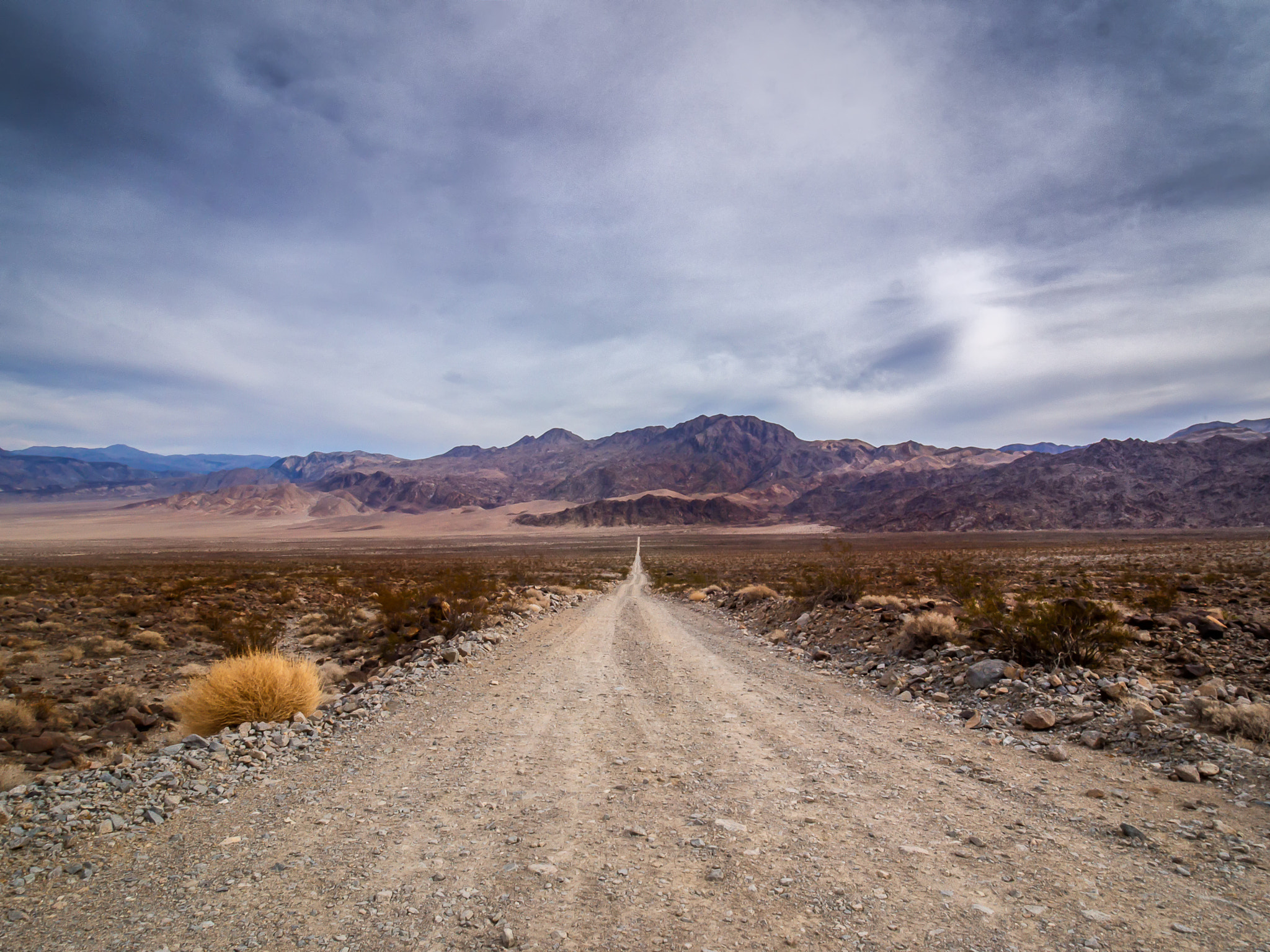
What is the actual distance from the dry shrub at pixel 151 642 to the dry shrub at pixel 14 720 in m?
7.39

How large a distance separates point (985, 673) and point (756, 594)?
42.0ft

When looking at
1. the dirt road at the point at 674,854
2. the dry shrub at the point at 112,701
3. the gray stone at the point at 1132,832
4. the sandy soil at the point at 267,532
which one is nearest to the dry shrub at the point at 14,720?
the dry shrub at the point at 112,701

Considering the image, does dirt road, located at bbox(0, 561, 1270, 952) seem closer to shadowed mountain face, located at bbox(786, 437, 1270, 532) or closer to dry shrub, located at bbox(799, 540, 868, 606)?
dry shrub, located at bbox(799, 540, 868, 606)

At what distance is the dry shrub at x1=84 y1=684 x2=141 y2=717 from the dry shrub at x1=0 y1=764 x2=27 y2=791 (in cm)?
312

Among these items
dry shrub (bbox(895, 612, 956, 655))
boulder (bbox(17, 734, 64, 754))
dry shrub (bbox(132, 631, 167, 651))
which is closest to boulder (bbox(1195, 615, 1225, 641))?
dry shrub (bbox(895, 612, 956, 655))

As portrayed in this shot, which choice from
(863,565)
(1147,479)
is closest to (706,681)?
(863,565)

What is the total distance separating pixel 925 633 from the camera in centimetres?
1051

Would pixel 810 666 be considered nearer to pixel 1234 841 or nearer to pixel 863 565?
pixel 1234 841

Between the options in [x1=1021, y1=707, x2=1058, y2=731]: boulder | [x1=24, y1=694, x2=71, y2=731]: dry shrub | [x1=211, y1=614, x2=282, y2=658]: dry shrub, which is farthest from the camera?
[x1=211, y1=614, x2=282, y2=658]: dry shrub

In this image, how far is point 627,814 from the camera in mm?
4805

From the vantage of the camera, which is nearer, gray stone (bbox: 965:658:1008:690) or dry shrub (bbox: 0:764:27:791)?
dry shrub (bbox: 0:764:27:791)

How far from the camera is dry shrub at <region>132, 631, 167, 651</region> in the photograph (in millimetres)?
14531

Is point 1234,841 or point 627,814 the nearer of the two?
point 1234,841

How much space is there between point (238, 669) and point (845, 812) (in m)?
7.74
